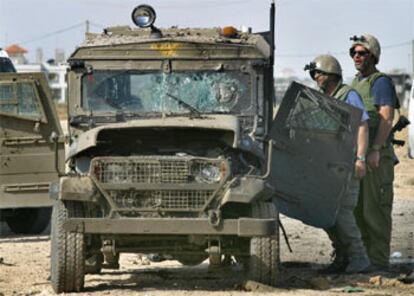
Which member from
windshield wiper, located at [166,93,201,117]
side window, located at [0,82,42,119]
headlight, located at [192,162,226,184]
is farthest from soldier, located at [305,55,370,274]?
side window, located at [0,82,42,119]

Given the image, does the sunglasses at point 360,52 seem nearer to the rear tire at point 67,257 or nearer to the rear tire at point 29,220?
the rear tire at point 67,257

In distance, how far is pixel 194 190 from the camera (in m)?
10.2

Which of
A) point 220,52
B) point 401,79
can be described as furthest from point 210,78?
point 401,79

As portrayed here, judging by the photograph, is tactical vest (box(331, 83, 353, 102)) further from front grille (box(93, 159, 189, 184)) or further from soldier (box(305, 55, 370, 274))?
front grille (box(93, 159, 189, 184))

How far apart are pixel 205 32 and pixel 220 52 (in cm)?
57

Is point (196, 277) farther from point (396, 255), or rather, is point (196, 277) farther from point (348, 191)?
point (396, 255)

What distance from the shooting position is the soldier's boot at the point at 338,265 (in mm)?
11758

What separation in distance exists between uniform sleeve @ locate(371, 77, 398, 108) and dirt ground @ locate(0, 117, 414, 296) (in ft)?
5.08

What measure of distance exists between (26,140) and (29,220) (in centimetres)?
136

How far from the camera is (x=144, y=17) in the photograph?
11609mm

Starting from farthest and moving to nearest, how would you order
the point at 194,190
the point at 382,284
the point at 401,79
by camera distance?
the point at 401,79 → the point at 382,284 → the point at 194,190

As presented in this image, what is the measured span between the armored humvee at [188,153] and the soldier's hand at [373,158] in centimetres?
37

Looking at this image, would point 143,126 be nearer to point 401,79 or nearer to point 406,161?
point 406,161

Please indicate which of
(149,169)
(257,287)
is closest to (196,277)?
(257,287)
